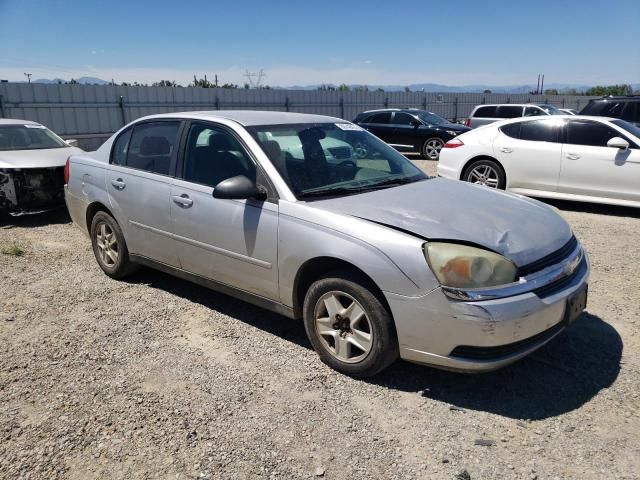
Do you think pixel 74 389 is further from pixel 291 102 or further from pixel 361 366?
pixel 291 102

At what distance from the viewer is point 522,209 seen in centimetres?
358

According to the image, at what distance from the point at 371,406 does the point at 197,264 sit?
71.4 inches

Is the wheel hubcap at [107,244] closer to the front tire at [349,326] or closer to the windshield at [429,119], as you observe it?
the front tire at [349,326]

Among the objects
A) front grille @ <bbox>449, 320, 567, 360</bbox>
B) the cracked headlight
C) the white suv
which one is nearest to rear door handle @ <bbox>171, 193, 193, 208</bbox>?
the cracked headlight

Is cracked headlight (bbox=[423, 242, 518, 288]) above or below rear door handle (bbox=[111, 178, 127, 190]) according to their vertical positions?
below

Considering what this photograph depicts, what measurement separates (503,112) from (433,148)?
3.92 meters

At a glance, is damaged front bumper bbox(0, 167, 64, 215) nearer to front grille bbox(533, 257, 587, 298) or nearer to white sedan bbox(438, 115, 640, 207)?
white sedan bbox(438, 115, 640, 207)

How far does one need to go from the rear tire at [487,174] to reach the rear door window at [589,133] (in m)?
1.10

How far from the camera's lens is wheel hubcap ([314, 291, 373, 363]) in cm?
312

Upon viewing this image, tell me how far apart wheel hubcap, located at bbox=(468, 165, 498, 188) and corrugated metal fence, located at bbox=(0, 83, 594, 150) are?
11388 mm

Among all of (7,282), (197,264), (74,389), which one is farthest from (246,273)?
(7,282)

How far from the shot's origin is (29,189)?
726 cm

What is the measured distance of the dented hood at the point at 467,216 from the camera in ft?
9.71

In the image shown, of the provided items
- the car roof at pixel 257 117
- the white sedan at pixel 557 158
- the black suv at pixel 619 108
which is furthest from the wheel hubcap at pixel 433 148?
the car roof at pixel 257 117
